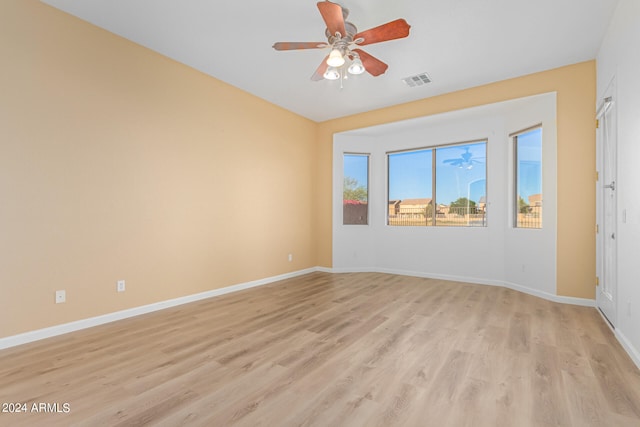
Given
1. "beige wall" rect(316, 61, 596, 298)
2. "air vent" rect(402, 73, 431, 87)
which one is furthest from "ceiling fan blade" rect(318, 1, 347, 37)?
"beige wall" rect(316, 61, 596, 298)

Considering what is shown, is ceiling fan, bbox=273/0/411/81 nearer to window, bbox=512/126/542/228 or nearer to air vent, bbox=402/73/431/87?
air vent, bbox=402/73/431/87

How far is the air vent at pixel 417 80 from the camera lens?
4277 millimetres

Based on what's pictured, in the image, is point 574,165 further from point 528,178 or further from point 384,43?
point 384,43

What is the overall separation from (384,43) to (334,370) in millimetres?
3434

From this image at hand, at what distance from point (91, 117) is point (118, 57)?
782mm

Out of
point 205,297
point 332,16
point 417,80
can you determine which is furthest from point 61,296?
point 417,80

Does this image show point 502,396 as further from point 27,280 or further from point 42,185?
point 42,185

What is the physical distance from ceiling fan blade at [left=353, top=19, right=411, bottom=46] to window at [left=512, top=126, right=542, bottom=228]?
3.09 metres

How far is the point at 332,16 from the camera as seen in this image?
8.11 ft

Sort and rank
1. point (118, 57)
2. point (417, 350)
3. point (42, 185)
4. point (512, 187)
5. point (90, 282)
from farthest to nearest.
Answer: point (512, 187), point (118, 57), point (90, 282), point (42, 185), point (417, 350)

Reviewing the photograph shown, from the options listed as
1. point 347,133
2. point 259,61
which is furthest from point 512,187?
point 259,61

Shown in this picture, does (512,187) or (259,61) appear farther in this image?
(512,187)

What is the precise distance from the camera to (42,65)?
9.23ft

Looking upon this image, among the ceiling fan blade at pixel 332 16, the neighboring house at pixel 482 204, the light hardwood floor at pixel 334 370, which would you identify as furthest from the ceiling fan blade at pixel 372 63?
the neighboring house at pixel 482 204
